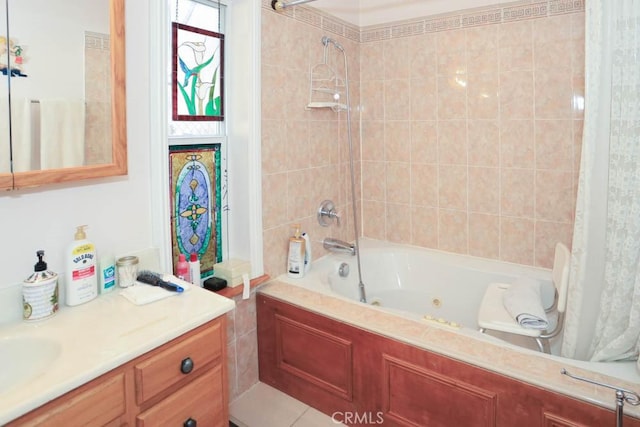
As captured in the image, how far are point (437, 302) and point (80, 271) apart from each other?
195cm

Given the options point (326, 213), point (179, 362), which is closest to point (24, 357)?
point (179, 362)

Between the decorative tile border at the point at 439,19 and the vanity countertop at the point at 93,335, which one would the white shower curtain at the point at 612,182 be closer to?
the decorative tile border at the point at 439,19

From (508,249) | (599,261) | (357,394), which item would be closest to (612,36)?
(599,261)

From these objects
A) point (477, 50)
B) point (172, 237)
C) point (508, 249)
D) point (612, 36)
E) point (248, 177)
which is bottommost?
point (508, 249)

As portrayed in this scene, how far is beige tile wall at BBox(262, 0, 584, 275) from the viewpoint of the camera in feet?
7.15

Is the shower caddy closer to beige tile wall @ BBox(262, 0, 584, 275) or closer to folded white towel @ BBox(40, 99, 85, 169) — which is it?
beige tile wall @ BBox(262, 0, 584, 275)

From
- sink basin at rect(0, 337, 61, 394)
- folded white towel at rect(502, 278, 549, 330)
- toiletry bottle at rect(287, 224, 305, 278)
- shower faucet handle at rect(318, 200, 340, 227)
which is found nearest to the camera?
sink basin at rect(0, 337, 61, 394)

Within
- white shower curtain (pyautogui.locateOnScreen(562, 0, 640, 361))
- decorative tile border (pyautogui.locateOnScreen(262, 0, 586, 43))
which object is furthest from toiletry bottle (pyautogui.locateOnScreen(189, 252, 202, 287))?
white shower curtain (pyautogui.locateOnScreen(562, 0, 640, 361))

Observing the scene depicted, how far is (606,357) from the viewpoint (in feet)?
4.75

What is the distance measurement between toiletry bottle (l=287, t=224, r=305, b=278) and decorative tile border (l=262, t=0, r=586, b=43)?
Answer: 3.92 feet

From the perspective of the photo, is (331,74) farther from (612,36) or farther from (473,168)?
(612,36)

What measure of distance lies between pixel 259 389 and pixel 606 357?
1542 mm

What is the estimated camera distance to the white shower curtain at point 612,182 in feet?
4.58

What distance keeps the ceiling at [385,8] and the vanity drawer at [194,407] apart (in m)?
2.02
